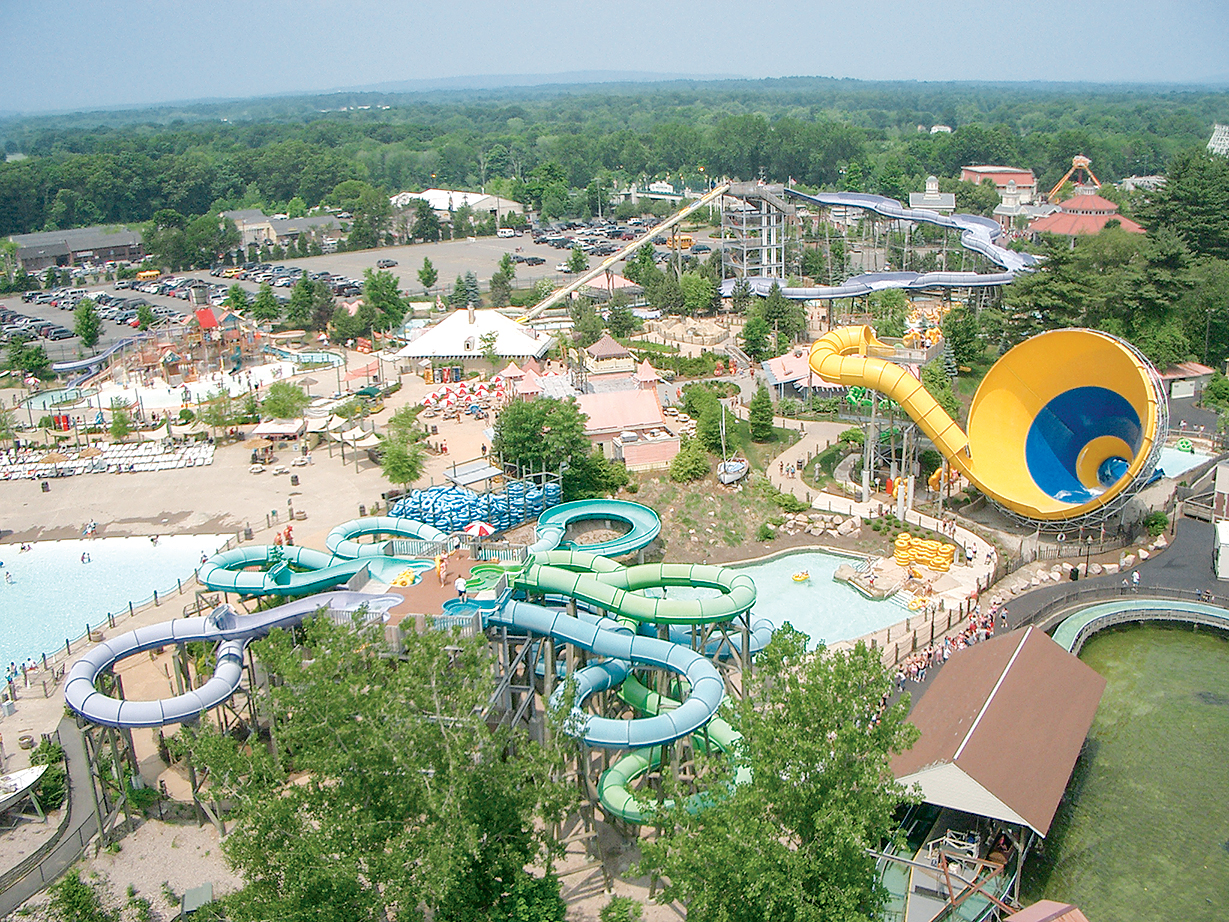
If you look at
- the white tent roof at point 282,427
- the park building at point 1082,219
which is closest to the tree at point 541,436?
the white tent roof at point 282,427

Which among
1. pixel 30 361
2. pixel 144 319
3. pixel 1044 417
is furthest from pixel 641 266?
pixel 1044 417

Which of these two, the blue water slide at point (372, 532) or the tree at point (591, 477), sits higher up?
the blue water slide at point (372, 532)

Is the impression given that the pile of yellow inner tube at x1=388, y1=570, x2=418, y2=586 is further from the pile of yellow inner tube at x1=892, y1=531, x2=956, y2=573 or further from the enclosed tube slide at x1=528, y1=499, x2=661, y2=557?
the pile of yellow inner tube at x1=892, y1=531, x2=956, y2=573

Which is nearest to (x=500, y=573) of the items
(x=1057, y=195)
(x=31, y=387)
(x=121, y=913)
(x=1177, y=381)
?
(x=121, y=913)

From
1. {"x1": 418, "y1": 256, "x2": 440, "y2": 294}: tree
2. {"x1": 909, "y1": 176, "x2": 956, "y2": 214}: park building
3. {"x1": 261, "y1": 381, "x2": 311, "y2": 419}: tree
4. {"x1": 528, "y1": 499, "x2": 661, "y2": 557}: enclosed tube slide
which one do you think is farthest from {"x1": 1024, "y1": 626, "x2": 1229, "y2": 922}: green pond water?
{"x1": 909, "y1": 176, "x2": 956, "y2": 214}: park building

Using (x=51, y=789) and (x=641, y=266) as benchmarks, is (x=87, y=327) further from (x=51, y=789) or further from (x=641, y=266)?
(x=51, y=789)

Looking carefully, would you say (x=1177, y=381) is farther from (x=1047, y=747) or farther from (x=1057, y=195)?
(x=1057, y=195)

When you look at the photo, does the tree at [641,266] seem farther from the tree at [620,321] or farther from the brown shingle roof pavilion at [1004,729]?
the brown shingle roof pavilion at [1004,729]
